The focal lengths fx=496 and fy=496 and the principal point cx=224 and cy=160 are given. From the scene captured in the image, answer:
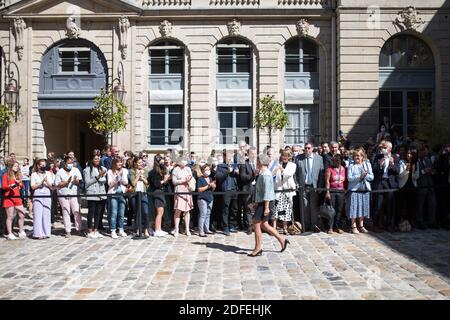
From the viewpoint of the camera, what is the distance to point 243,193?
1146cm

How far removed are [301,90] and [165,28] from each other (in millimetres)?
6601

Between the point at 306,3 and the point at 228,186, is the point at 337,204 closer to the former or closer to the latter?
the point at 228,186

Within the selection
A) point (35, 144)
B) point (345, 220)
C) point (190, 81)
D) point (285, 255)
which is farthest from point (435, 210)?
point (35, 144)

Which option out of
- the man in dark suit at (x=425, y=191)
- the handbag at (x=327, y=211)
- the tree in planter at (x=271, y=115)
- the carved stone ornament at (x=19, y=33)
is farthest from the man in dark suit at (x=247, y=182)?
the carved stone ornament at (x=19, y=33)

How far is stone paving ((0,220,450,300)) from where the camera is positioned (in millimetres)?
6699

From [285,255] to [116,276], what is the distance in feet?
10.4

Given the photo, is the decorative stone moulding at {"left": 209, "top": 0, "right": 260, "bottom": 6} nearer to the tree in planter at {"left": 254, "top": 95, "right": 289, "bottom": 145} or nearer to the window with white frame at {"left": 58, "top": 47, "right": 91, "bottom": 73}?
the tree in planter at {"left": 254, "top": 95, "right": 289, "bottom": 145}

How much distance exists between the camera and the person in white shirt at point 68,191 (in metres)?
11.9

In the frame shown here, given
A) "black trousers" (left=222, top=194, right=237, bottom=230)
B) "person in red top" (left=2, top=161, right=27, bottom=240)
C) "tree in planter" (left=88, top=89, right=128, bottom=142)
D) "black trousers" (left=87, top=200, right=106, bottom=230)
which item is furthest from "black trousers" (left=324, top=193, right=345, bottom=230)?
"tree in planter" (left=88, top=89, right=128, bottom=142)

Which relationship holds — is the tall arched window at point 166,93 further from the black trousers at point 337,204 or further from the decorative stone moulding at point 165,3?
the black trousers at point 337,204

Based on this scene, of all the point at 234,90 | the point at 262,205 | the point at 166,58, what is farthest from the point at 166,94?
the point at 262,205

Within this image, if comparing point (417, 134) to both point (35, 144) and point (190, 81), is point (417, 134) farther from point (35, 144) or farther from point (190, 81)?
point (35, 144)

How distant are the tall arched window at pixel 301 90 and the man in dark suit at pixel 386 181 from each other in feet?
33.8

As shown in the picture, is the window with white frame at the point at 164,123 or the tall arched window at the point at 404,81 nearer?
the tall arched window at the point at 404,81
